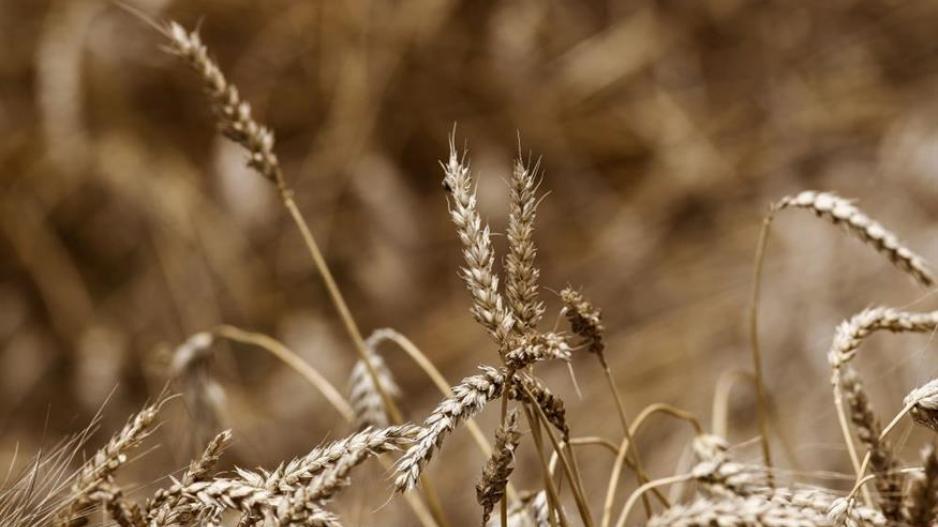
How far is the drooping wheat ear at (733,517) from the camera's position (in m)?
0.41

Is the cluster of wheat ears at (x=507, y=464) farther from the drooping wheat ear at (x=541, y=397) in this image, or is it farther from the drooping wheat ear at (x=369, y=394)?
the drooping wheat ear at (x=369, y=394)

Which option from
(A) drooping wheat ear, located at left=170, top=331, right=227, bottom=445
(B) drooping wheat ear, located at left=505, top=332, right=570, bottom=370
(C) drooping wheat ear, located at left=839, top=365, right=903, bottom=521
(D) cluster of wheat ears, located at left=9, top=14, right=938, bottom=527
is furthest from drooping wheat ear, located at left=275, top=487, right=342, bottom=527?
(A) drooping wheat ear, located at left=170, top=331, right=227, bottom=445

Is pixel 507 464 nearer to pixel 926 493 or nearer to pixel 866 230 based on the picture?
pixel 926 493

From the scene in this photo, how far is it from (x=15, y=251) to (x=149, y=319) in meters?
0.45

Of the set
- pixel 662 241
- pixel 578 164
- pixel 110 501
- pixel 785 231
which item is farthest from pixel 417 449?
pixel 578 164

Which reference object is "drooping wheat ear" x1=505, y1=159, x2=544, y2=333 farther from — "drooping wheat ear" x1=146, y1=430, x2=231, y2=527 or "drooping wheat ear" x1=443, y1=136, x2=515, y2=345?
"drooping wheat ear" x1=146, y1=430, x2=231, y2=527

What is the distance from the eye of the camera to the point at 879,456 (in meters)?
0.44

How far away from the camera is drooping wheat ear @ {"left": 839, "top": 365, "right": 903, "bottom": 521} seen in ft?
1.44

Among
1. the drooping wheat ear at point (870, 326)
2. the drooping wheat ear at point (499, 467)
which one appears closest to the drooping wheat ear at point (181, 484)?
the drooping wheat ear at point (499, 467)

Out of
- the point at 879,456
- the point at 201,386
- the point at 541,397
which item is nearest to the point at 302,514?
the point at 541,397

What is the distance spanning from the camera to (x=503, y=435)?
0.49 meters

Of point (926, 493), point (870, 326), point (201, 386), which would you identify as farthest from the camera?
point (201, 386)

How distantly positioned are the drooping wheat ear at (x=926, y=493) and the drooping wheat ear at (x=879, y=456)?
24 mm

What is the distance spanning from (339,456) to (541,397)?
0.11 meters
